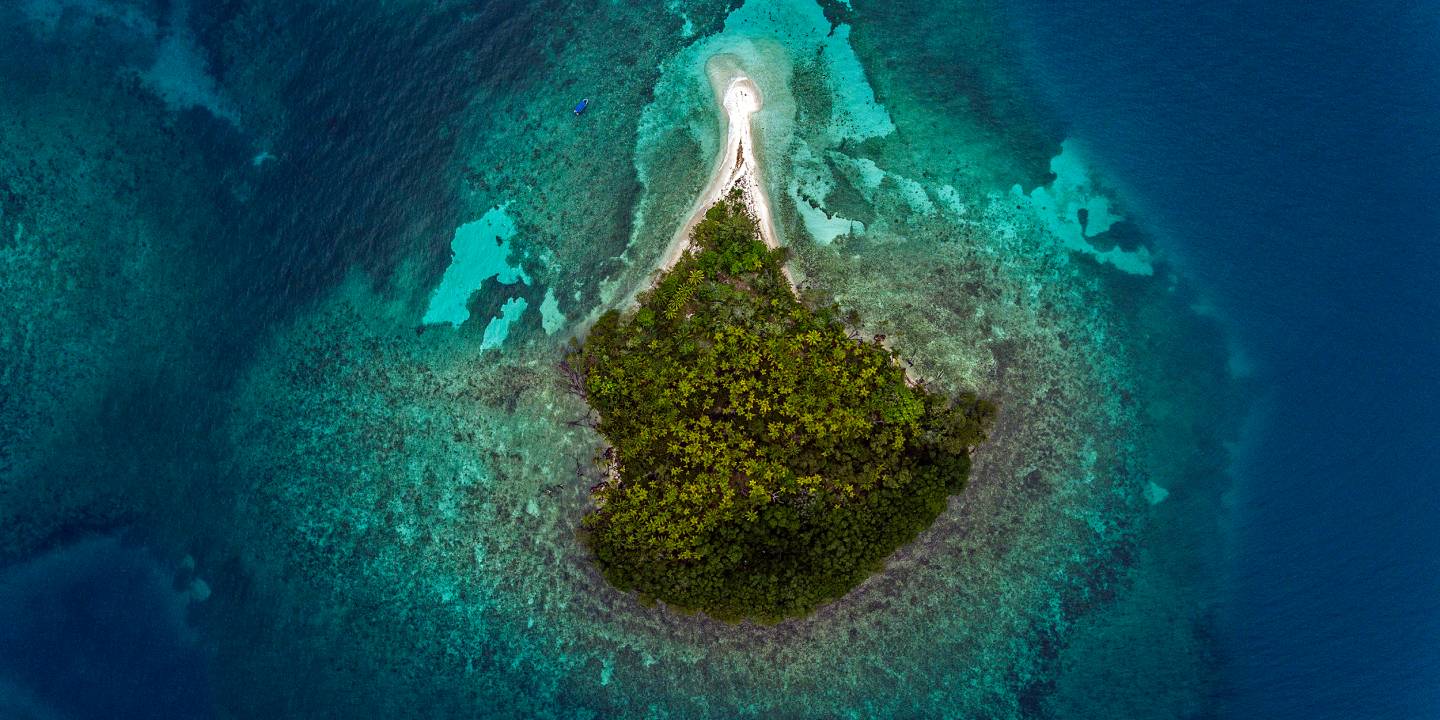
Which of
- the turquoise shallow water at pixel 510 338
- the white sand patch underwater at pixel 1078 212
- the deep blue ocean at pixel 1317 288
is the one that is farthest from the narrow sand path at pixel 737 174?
the deep blue ocean at pixel 1317 288

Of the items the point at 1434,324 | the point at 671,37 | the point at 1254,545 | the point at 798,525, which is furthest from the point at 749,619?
the point at 1434,324

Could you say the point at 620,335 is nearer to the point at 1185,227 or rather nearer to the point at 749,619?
the point at 749,619

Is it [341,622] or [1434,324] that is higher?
[341,622]

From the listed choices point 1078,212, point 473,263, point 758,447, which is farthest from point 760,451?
point 1078,212

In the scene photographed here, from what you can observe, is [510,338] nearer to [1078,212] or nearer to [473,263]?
[473,263]

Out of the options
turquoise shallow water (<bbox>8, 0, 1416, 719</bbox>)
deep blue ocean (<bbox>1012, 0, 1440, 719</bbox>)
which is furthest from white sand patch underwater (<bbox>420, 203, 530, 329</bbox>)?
deep blue ocean (<bbox>1012, 0, 1440, 719</bbox>)

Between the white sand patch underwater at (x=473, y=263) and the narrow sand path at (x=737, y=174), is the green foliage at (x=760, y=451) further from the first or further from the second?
the white sand patch underwater at (x=473, y=263)
